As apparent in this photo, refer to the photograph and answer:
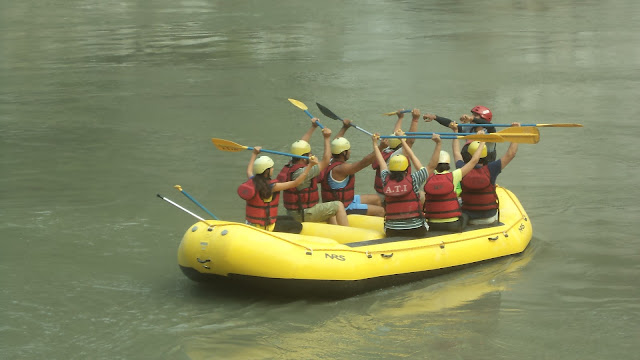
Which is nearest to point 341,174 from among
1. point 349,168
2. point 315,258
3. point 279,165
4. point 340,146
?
point 349,168

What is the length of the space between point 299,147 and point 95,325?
2.48 m

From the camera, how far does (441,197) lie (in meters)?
8.80

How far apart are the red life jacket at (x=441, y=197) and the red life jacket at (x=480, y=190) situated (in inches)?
15.1

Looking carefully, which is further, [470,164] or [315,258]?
[470,164]

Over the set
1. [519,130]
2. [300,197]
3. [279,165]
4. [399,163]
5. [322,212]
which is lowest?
[279,165]

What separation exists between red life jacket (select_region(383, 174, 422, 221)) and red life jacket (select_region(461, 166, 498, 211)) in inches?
31.0

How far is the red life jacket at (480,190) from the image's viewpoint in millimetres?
9156

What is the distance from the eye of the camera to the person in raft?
8.56 m

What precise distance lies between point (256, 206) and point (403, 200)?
1.26 m

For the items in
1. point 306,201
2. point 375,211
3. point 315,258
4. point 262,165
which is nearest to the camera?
point 315,258

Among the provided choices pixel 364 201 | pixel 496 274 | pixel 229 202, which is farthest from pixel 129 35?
pixel 496 274

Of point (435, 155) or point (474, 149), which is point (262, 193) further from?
point (474, 149)

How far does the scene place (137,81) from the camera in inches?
813

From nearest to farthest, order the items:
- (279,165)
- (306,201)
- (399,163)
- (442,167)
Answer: (399,163)
(442,167)
(306,201)
(279,165)
